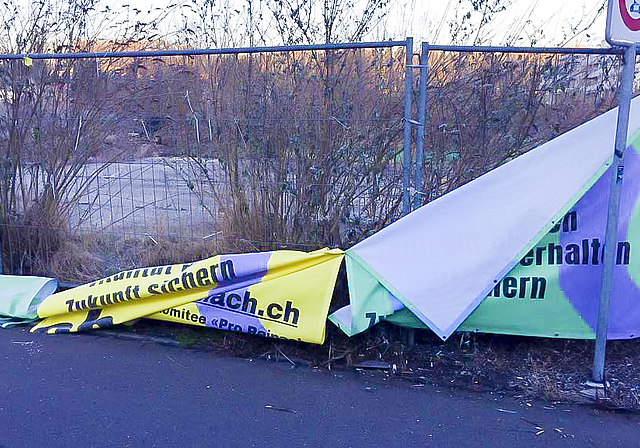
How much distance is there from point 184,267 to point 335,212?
1355 millimetres

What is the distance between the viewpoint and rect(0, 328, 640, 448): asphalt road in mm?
3973

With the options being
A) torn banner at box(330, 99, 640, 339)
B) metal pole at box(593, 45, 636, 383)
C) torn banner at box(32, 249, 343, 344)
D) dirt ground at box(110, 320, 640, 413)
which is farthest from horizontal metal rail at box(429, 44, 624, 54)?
dirt ground at box(110, 320, 640, 413)

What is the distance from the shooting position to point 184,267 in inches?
217

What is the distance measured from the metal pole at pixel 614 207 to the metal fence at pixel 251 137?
3.44 feet

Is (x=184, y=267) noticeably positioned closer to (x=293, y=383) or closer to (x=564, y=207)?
(x=293, y=383)

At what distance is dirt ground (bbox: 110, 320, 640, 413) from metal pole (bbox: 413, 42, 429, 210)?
3.42 ft

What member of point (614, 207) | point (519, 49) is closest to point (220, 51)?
point (519, 49)

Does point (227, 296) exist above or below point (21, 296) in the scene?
above

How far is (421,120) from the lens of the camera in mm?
5227

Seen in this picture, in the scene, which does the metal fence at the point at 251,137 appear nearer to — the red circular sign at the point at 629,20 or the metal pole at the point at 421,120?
the metal pole at the point at 421,120

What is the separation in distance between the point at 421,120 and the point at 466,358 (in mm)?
1762

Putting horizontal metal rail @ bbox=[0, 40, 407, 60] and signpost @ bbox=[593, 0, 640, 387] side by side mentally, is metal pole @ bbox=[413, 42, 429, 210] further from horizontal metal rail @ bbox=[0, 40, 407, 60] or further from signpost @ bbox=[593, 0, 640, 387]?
signpost @ bbox=[593, 0, 640, 387]

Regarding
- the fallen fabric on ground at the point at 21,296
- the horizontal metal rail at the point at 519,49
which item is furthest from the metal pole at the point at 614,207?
the fallen fabric on ground at the point at 21,296

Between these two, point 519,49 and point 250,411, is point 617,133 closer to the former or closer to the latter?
point 519,49
